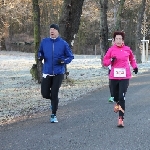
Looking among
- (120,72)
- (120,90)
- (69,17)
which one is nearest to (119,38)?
(120,72)

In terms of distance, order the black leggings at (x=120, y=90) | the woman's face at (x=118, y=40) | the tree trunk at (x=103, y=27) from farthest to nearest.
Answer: the tree trunk at (x=103, y=27) < the black leggings at (x=120, y=90) < the woman's face at (x=118, y=40)

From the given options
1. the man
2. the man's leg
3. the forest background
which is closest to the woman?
the man

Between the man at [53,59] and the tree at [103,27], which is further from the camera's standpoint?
the tree at [103,27]

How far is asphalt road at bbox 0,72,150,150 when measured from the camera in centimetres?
634

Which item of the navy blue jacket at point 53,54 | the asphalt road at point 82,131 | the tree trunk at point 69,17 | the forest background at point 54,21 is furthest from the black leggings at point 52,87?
the forest background at point 54,21

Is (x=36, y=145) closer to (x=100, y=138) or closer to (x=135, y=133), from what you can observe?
(x=100, y=138)

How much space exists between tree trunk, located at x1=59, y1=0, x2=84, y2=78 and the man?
8.61 metres

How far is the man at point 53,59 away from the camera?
8352 mm

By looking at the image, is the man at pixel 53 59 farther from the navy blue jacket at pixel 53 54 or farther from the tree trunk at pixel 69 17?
the tree trunk at pixel 69 17

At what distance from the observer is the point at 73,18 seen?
17031 millimetres

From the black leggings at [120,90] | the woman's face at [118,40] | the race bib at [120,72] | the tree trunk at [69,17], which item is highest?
the tree trunk at [69,17]

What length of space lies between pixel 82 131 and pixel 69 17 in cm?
1017

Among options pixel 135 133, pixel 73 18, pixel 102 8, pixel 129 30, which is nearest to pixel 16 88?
pixel 73 18

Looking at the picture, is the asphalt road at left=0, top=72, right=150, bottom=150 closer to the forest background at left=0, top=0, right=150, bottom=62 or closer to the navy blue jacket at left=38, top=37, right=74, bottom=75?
the navy blue jacket at left=38, top=37, right=74, bottom=75
